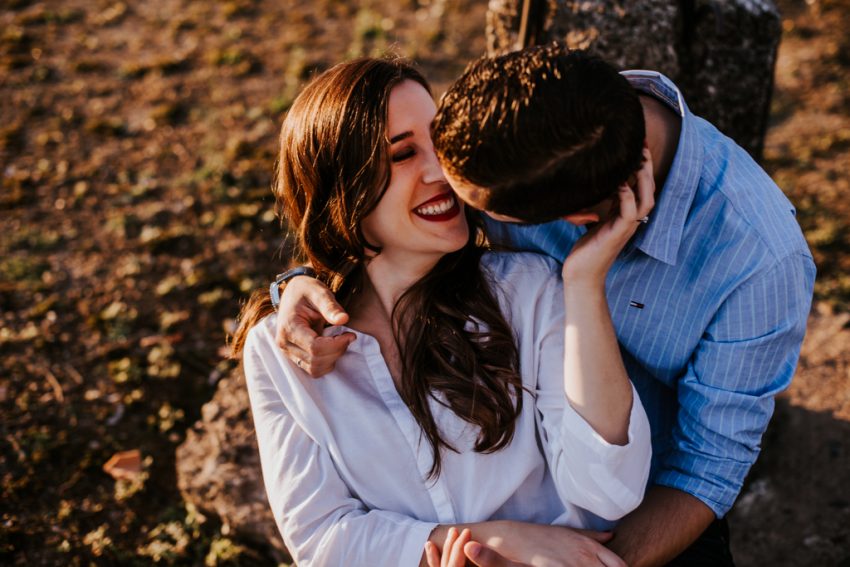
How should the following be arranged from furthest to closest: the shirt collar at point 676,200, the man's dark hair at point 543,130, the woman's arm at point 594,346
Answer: the shirt collar at point 676,200, the woman's arm at point 594,346, the man's dark hair at point 543,130

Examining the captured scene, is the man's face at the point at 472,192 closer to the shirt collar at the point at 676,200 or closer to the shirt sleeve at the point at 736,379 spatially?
the shirt collar at the point at 676,200

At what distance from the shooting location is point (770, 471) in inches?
125

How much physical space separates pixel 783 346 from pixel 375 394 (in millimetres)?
1213

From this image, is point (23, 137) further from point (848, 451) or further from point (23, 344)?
point (848, 451)

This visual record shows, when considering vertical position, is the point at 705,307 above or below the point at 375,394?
above

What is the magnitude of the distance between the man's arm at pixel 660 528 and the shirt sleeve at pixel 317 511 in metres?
0.58

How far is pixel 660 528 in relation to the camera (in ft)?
7.20

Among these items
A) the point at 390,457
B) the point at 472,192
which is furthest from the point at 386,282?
the point at 472,192

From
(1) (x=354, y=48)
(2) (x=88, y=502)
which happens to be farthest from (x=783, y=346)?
(1) (x=354, y=48)

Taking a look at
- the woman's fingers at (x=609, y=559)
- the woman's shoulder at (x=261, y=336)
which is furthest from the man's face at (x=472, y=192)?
the woman's fingers at (x=609, y=559)

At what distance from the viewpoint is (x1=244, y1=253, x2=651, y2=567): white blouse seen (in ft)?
7.03

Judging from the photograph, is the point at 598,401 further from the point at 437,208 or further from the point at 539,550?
the point at 437,208

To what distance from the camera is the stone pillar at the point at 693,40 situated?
284 cm

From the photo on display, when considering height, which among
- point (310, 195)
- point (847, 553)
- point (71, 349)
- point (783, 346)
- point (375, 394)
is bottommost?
point (847, 553)
